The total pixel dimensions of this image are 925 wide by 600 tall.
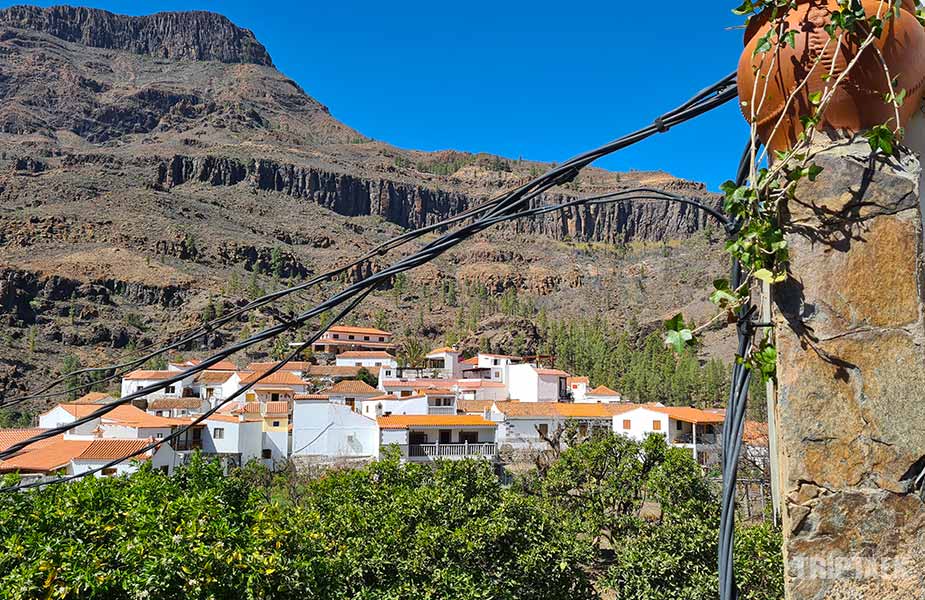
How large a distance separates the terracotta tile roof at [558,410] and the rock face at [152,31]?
514 feet

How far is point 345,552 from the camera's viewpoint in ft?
26.1

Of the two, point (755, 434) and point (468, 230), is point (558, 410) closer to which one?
→ point (755, 434)

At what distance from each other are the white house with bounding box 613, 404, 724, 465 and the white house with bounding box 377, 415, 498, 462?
702cm

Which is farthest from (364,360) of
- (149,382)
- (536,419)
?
(536,419)

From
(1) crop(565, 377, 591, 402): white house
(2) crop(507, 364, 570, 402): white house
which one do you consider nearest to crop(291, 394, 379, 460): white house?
(2) crop(507, 364, 570, 402): white house

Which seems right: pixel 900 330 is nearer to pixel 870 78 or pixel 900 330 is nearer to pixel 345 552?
pixel 870 78

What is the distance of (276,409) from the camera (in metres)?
30.7

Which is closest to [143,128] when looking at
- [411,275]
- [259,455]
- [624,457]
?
[411,275]

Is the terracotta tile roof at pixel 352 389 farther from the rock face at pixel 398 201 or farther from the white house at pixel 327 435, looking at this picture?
the rock face at pixel 398 201

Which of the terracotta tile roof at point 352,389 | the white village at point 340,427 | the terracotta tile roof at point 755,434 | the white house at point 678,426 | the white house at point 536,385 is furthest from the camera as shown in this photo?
the white house at point 536,385

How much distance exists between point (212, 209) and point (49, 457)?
77.0 m

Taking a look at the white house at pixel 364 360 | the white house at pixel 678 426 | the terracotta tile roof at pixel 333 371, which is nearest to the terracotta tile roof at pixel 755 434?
the white house at pixel 678 426

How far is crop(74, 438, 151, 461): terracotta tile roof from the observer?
21250mm

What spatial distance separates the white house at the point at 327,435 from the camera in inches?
1111
